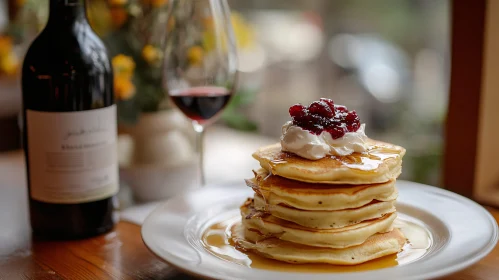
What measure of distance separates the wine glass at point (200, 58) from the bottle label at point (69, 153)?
0.62 feet

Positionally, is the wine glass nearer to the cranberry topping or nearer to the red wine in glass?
the red wine in glass

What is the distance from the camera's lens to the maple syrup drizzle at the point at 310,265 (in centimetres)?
81

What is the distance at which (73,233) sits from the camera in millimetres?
1060

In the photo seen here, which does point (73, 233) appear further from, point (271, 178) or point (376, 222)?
point (376, 222)

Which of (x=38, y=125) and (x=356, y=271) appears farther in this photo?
(x=38, y=125)

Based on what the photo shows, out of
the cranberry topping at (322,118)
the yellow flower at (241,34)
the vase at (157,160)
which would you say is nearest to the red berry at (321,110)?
the cranberry topping at (322,118)

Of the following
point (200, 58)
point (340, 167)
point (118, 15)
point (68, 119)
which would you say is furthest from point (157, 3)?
point (340, 167)

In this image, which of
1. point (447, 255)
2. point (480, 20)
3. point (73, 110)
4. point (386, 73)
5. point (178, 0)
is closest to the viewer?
point (447, 255)

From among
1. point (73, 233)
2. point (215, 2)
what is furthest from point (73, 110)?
point (215, 2)

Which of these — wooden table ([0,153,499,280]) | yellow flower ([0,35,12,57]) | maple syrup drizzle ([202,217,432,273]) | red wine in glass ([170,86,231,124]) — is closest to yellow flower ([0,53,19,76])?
yellow flower ([0,35,12,57])

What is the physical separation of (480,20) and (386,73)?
8.76 feet

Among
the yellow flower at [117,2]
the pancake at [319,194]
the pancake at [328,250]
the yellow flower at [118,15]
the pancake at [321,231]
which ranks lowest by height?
the pancake at [328,250]

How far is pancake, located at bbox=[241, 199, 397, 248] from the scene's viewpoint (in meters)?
0.82

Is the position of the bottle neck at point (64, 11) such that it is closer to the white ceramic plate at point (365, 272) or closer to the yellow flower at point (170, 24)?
→ the yellow flower at point (170, 24)
